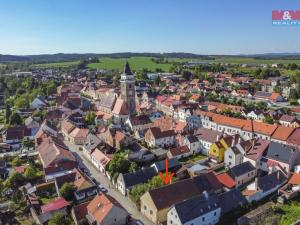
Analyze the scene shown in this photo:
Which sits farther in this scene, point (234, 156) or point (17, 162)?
point (17, 162)

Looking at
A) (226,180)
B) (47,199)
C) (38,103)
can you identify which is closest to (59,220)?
(47,199)

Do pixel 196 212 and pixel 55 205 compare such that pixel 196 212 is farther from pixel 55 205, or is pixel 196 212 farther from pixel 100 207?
pixel 55 205

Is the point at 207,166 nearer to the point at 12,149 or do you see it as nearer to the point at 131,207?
the point at 131,207

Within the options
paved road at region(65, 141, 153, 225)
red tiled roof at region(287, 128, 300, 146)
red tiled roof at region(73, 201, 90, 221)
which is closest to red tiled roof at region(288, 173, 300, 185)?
red tiled roof at region(287, 128, 300, 146)

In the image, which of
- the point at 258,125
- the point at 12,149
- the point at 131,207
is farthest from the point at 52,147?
the point at 258,125

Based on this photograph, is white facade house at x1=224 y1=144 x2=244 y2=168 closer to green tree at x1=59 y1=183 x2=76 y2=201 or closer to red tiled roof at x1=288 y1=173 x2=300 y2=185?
red tiled roof at x1=288 y1=173 x2=300 y2=185
